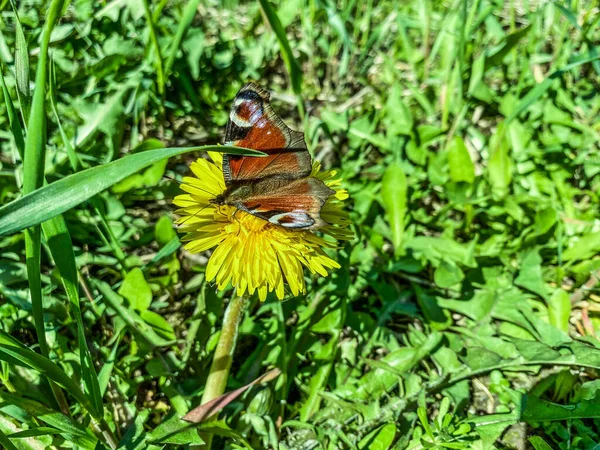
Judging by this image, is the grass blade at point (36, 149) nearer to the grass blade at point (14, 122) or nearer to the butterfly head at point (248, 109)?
the grass blade at point (14, 122)

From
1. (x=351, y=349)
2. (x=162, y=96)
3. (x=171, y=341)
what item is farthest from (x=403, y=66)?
(x=171, y=341)

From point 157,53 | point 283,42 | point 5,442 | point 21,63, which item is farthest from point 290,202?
point 157,53

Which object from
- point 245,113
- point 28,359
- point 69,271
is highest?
point 245,113

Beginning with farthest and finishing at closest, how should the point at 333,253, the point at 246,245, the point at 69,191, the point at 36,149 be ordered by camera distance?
the point at 333,253 → the point at 246,245 → the point at 36,149 → the point at 69,191

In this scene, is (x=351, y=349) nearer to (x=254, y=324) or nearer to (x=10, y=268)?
(x=254, y=324)

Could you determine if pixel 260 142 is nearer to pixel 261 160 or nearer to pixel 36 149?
pixel 261 160

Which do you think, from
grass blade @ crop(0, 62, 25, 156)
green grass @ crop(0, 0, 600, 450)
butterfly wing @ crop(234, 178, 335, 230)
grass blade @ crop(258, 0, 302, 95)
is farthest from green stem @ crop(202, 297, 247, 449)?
grass blade @ crop(258, 0, 302, 95)

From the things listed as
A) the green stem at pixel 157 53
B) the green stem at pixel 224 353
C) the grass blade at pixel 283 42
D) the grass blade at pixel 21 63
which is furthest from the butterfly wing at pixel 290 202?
the green stem at pixel 157 53
